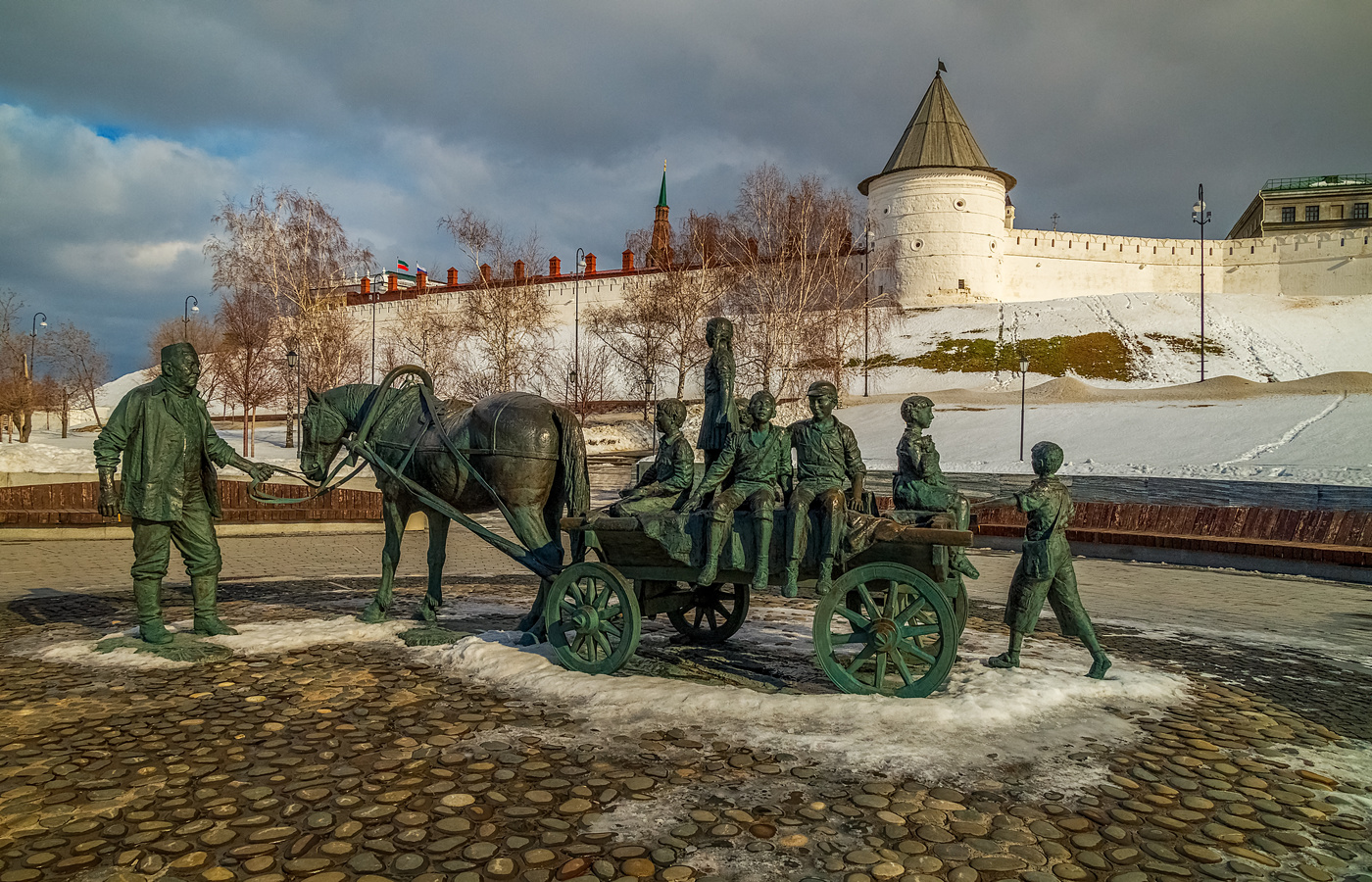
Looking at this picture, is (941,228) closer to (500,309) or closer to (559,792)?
(500,309)

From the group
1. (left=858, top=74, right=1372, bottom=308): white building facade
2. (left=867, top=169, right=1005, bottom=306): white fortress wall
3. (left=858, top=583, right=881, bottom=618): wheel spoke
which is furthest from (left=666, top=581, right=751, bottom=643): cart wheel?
(left=858, top=74, right=1372, bottom=308): white building facade

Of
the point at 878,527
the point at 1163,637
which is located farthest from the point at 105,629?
the point at 1163,637

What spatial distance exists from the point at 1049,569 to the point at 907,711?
61.8 inches

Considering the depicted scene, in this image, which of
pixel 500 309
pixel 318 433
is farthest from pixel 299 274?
pixel 318 433

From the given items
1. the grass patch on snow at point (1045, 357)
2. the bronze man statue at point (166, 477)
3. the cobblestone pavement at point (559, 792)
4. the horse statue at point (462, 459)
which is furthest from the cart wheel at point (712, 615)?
the grass patch on snow at point (1045, 357)

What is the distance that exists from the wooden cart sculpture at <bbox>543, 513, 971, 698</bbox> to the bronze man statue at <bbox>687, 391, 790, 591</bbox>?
0.46 feet

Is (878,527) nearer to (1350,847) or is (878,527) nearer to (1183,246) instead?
(1350,847)

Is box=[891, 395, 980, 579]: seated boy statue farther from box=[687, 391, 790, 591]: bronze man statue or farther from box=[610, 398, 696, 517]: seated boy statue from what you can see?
box=[610, 398, 696, 517]: seated boy statue

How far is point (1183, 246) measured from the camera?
2589 inches

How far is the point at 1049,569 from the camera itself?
5.90m

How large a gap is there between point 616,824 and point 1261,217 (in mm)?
89569

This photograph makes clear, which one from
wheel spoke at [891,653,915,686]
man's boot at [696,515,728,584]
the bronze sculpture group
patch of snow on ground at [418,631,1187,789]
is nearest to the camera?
patch of snow on ground at [418,631,1187,789]

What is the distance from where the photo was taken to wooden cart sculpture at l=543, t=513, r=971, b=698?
17.4 feet

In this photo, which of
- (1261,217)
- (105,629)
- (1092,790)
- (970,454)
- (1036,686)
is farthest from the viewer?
(1261,217)
